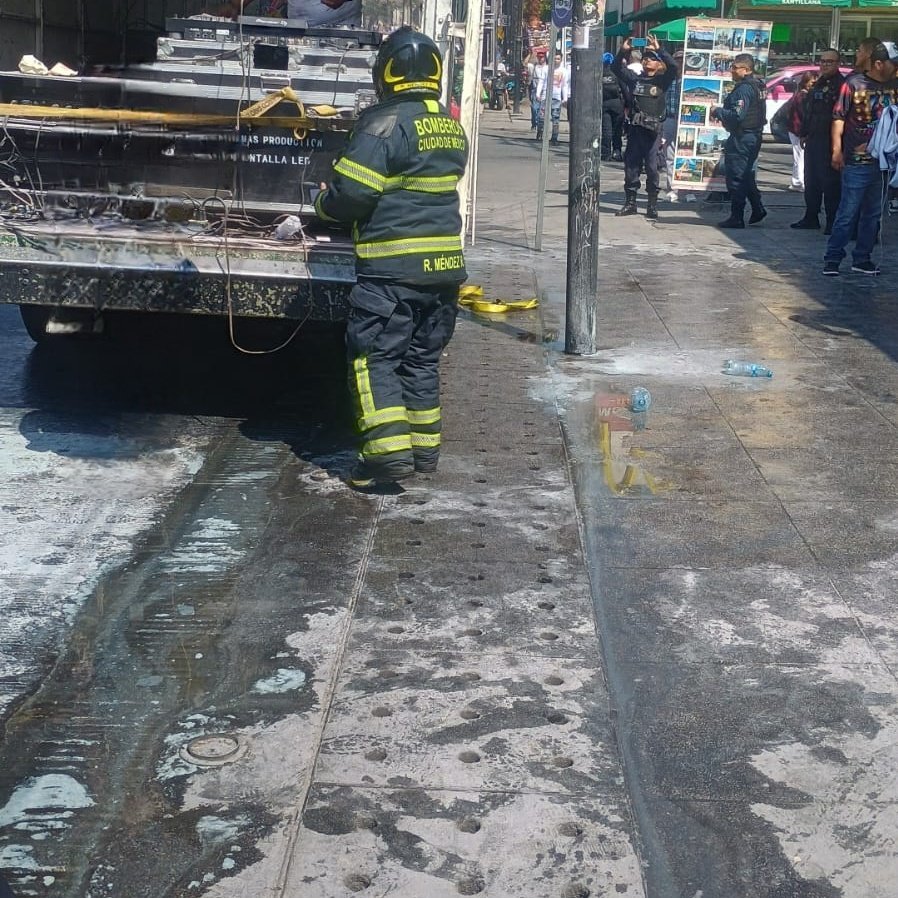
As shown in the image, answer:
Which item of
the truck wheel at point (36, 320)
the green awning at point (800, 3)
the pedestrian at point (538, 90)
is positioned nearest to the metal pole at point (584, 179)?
the truck wheel at point (36, 320)

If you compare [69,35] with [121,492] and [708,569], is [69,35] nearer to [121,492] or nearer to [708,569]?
[121,492]

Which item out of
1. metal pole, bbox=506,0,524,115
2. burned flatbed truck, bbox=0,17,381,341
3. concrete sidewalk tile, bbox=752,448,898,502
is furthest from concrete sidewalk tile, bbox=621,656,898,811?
metal pole, bbox=506,0,524,115

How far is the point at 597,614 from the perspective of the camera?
466 cm

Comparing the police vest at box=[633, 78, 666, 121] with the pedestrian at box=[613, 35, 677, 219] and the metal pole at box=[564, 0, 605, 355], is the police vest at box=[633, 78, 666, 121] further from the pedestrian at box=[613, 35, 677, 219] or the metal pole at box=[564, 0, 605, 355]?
the metal pole at box=[564, 0, 605, 355]

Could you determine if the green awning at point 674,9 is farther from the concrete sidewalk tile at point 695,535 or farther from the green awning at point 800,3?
the concrete sidewalk tile at point 695,535

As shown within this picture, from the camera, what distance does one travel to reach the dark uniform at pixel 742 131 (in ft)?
48.3

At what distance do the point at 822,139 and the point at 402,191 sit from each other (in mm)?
9766

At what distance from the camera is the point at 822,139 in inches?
560

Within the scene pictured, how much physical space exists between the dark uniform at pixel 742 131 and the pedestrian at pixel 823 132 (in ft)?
1.73

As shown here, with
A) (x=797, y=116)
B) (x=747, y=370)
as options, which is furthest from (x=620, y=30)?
(x=747, y=370)

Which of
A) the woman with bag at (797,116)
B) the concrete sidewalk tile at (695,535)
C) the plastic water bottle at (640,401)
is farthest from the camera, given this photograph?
the woman with bag at (797,116)

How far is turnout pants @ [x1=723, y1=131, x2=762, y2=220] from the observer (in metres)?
14.8

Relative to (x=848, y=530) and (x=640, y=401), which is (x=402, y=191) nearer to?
(x=640, y=401)

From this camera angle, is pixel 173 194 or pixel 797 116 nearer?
pixel 173 194
